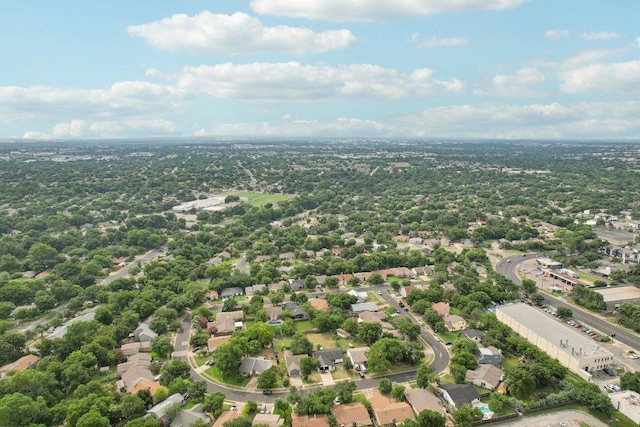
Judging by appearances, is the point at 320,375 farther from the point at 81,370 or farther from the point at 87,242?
the point at 87,242

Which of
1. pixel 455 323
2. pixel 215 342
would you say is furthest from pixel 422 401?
pixel 215 342

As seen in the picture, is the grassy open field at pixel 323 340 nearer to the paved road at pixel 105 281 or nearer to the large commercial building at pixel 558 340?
the large commercial building at pixel 558 340

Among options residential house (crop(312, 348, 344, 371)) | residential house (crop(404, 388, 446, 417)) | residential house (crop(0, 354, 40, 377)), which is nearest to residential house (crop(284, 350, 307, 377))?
residential house (crop(312, 348, 344, 371))

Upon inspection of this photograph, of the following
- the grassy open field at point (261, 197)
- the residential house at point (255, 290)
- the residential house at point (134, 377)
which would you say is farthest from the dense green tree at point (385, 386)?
the grassy open field at point (261, 197)

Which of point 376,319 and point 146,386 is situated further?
point 376,319

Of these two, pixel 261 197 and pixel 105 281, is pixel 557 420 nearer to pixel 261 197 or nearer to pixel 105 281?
pixel 105 281

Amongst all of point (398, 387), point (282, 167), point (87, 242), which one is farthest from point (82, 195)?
point (398, 387)
